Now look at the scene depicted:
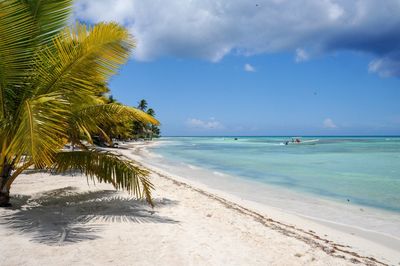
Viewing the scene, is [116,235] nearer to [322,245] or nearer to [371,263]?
[322,245]

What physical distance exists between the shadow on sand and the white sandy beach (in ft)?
0.04

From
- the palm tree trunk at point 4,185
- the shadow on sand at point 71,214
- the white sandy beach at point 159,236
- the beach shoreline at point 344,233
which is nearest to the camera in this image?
the white sandy beach at point 159,236

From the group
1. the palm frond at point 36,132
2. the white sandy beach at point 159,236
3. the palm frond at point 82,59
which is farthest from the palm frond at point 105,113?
the white sandy beach at point 159,236

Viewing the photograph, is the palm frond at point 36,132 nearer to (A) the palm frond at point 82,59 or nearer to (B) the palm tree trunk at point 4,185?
(A) the palm frond at point 82,59

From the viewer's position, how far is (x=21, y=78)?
521 cm

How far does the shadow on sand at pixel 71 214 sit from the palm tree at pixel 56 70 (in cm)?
61

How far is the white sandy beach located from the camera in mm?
3963

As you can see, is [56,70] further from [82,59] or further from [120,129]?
[120,129]

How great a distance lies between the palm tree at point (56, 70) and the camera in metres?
4.91

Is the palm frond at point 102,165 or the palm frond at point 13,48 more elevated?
the palm frond at point 13,48

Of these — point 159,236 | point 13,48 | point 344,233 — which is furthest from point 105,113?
point 344,233

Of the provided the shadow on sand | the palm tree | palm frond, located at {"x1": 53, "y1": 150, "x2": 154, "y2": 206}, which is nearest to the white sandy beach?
the shadow on sand

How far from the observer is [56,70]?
5.18 meters

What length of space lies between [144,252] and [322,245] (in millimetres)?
2944
